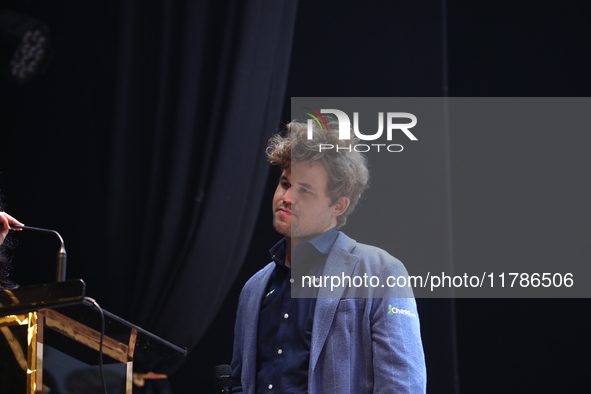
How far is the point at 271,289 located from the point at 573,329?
1.34m

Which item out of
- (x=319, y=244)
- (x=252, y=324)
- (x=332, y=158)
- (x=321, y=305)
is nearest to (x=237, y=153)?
(x=332, y=158)

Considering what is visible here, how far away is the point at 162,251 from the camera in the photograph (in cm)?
312

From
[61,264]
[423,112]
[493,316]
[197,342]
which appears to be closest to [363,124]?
[423,112]

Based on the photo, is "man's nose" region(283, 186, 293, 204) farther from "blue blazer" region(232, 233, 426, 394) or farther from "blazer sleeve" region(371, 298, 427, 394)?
"blazer sleeve" region(371, 298, 427, 394)

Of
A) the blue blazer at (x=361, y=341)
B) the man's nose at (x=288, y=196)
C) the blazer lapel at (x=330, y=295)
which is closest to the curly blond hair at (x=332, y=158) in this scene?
the man's nose at (x=288, y=196)

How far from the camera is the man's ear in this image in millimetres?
2569

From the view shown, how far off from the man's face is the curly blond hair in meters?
0.02

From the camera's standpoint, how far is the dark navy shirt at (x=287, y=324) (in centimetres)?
214

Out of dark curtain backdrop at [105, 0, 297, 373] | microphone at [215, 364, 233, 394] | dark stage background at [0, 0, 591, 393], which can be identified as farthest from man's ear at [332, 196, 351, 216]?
microphone at [215, 364, 233, 394]

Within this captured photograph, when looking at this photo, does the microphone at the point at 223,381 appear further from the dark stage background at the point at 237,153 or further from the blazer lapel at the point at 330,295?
the dark stage background at the point at 237,153

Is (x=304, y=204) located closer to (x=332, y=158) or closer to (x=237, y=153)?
(x=332, y=158)

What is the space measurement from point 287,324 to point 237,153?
3.64 ft

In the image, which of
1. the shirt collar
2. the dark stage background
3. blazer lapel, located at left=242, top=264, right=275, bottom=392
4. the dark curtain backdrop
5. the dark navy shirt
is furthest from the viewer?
the dark curtain backdrop

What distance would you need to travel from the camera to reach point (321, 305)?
2182 millimetres
